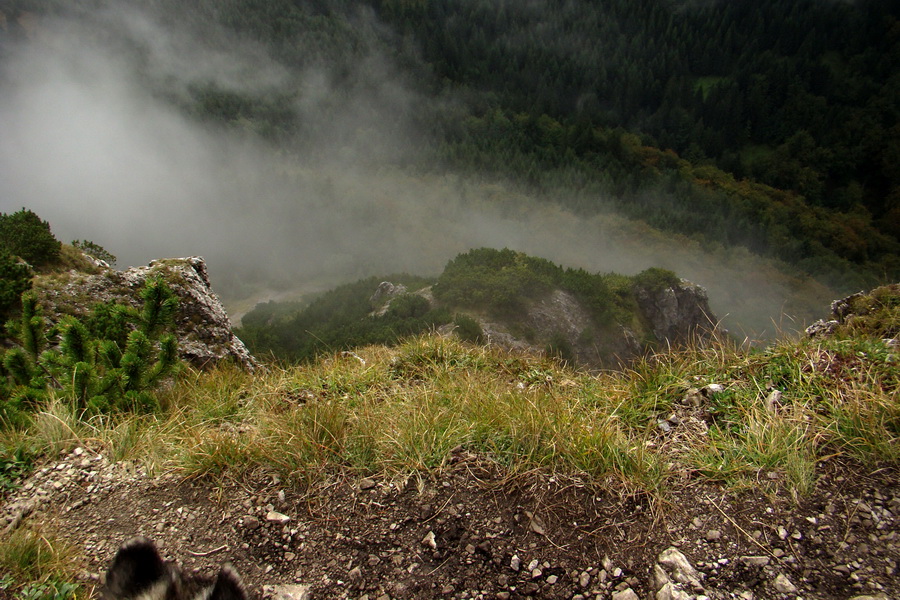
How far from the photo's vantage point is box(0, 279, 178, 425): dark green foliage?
4.19 m

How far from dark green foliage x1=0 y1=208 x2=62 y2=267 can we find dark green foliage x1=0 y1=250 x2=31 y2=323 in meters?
1.87

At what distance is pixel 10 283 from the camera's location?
21.5 ft

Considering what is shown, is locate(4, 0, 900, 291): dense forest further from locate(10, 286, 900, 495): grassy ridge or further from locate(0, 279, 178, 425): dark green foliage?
locate(0, 279, 178, 425): dark green foliage

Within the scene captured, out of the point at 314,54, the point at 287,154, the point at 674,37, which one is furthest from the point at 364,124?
the point at 674,37

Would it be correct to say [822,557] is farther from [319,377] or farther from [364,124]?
[364,124]

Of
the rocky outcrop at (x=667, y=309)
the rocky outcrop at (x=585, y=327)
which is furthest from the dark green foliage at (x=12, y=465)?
the rocky outcrop at (x=667, y=309)

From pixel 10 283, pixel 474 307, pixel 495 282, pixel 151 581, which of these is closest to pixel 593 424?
pixel 151 581

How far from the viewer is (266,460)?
3547 millimetres

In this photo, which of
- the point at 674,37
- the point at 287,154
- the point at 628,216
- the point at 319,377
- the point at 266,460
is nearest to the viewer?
the point at 266,460

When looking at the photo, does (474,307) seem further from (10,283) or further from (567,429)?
(567,429)

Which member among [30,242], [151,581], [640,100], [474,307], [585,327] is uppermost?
[151,581]

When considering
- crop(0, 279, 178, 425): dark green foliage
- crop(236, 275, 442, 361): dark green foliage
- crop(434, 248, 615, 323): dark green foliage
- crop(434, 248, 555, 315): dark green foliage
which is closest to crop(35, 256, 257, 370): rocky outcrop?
crop(0, 279, 178, 425): dark green foliage

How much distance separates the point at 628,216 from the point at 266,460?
349ft

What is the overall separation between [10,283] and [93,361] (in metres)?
3.64
